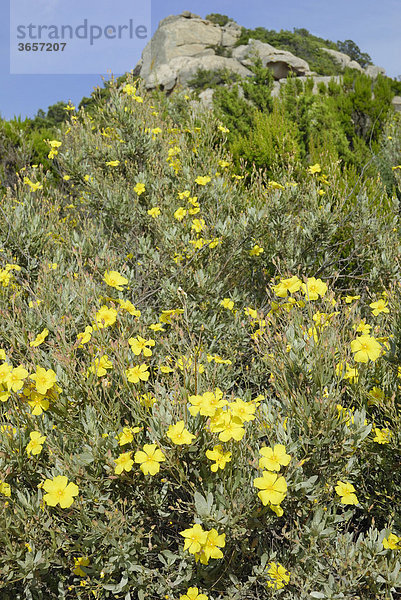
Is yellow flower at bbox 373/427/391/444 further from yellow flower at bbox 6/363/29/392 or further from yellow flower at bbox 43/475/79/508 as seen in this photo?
yellow flower at bbox 6/363/29/392

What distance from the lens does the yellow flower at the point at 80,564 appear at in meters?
1.62

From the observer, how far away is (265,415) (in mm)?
1741

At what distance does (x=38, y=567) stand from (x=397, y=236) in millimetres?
3155

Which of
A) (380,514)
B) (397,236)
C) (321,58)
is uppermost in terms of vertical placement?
(321,58)

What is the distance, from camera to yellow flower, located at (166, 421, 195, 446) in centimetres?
152

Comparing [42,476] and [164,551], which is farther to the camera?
[42,476]

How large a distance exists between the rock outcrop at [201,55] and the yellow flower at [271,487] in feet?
54.8

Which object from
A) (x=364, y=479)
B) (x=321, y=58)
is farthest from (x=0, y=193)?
(x=321, y=58)

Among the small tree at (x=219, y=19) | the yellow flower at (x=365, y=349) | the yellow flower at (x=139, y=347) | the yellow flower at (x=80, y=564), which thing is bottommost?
the yellow flower at (x=80, y=564)

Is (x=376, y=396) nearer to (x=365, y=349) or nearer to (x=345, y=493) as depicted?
(x=365, y=349)

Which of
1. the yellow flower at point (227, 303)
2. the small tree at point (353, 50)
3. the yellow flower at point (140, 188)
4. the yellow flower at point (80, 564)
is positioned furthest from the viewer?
the small tree at point (353, 50)

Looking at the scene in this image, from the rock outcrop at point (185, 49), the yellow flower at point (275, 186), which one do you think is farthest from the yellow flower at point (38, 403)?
the rock outcrop at point (185, 49)

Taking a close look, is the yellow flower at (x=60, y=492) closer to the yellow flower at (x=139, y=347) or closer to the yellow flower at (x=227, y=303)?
the yellow flower at (x=139, y=347)

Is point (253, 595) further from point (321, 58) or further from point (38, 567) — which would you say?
point (321, 58)
